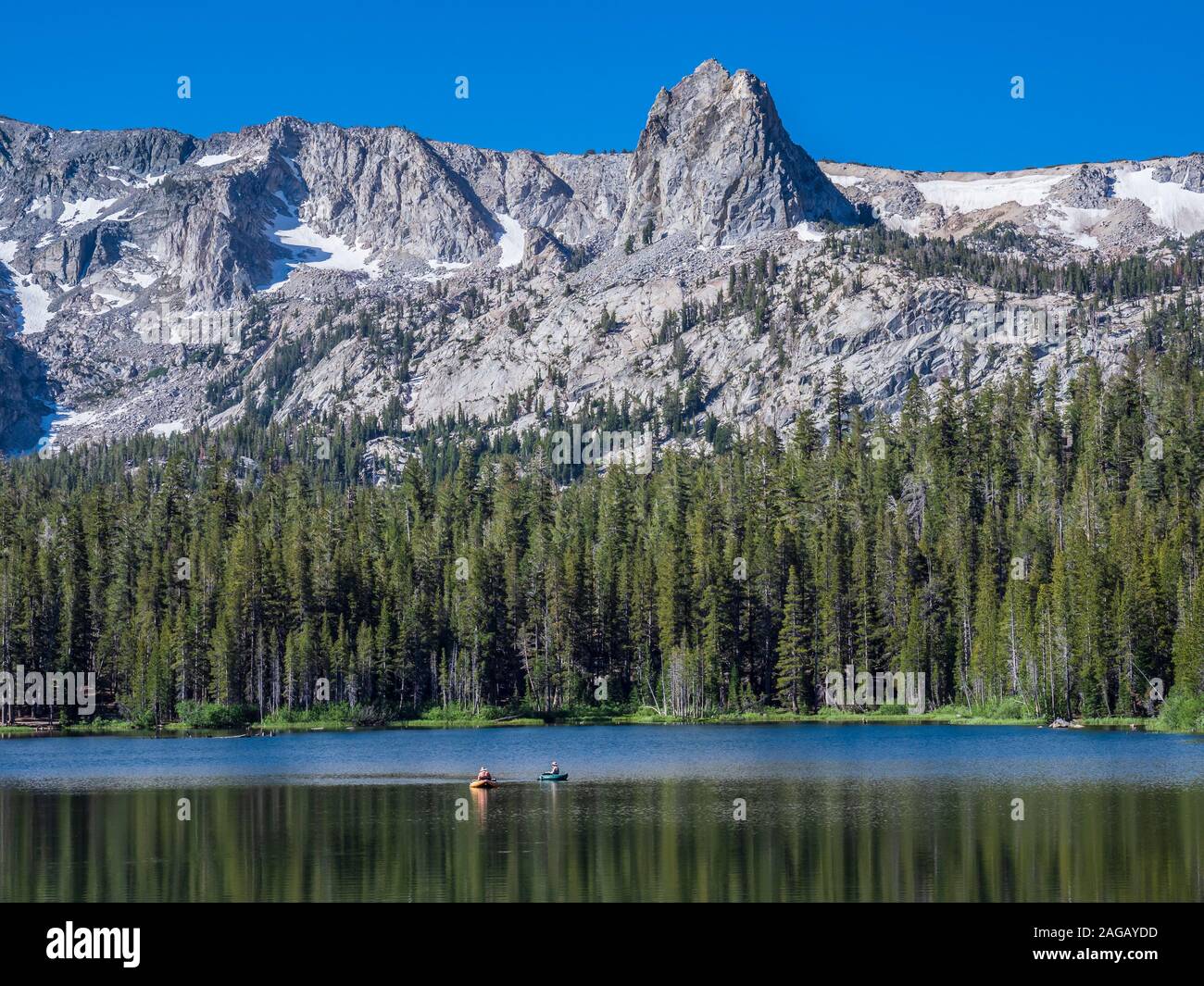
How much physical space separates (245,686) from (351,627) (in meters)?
11.8

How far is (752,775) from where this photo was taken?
76750 mm

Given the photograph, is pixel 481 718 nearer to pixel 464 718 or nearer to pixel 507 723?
pixel 464 718

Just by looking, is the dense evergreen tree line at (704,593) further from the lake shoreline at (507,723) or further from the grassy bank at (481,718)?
the lake shoreline at (507,723)

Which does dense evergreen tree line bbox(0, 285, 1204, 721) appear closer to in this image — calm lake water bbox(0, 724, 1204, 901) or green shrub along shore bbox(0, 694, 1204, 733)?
green shrub along shore bbox(0, 694, 1204, 733)

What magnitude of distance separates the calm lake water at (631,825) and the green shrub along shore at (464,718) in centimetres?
2931

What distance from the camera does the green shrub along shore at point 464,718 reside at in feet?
412

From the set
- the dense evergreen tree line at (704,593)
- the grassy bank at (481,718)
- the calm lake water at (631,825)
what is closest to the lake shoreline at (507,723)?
the grassy bank at (481,718)

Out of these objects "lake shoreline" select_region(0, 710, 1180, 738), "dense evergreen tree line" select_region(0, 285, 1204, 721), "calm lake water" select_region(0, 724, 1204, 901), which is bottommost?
"lake shoreline" select_region(0, 710, 1180, 738)

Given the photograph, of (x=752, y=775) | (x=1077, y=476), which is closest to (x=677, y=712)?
(x=1077, y=476)

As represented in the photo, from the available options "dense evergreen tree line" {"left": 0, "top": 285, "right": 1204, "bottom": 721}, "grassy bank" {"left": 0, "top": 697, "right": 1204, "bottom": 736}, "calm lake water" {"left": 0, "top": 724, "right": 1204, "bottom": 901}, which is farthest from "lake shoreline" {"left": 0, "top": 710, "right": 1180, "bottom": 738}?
"calm lake water" {"left": 0, "top": 724, "right": 1204, "bottom": 901}

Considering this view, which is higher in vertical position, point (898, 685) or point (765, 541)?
point (765, 541)

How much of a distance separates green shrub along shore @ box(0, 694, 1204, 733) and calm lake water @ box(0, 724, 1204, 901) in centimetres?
→ 2931

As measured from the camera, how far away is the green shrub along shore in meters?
126
